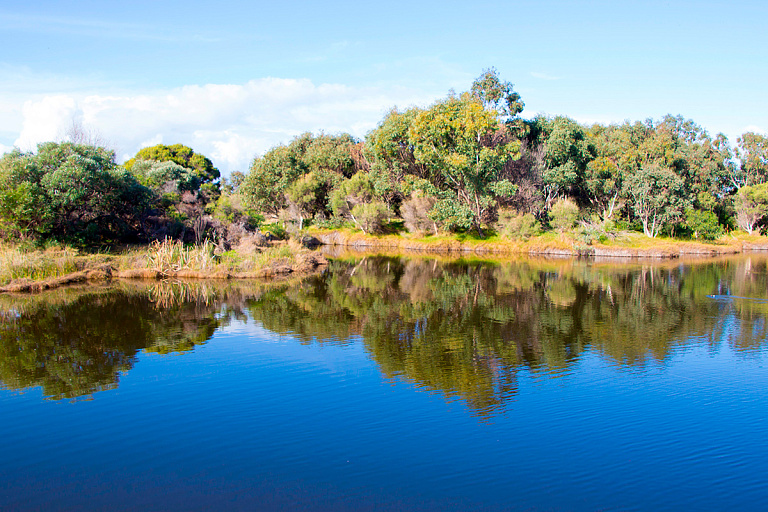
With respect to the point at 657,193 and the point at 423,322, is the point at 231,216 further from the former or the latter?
the point at 657,193

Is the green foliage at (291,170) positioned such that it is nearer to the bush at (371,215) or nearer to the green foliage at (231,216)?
the bush at (371,215)

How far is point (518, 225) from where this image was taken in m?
48.8

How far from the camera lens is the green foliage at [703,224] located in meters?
49.8

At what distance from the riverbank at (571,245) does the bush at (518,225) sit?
585 mm

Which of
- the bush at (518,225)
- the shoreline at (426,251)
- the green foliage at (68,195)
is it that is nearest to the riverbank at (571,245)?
the shoreline at (426,251)

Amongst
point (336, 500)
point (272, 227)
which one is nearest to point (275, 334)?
point (336, 500)

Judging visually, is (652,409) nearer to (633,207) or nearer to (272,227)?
(272,227)

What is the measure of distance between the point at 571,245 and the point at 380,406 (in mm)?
38644

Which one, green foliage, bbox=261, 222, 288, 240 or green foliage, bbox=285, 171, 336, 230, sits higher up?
green foliage, bbox=285, 171, 336, 230

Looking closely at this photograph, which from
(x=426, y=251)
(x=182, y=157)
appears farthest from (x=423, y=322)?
(x=182, y=157)

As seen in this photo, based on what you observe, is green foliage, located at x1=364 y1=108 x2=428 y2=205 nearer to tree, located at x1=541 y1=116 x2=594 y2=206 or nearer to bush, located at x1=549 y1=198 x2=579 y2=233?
tree, located at x1=541 y1=116 x2=594 y2=206

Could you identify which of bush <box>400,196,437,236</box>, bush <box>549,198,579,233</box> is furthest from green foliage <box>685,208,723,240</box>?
bush <box>400,196,437,236</box>

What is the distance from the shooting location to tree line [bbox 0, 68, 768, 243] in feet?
151

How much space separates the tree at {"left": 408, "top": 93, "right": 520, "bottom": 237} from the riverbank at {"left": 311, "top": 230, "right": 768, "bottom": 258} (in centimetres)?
255
